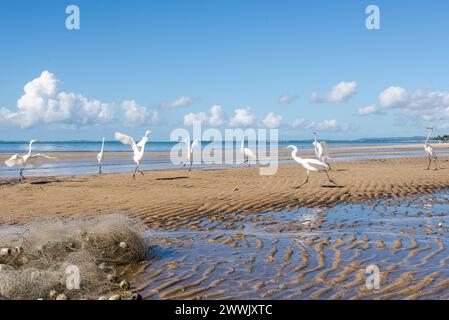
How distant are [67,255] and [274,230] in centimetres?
456

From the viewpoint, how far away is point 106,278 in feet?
21.2

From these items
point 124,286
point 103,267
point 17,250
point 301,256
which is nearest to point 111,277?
point 124,286

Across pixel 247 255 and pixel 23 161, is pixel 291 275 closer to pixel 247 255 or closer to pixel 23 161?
pixel 247 255

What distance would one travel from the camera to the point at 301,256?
25.6ft

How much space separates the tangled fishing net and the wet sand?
1.67 feet

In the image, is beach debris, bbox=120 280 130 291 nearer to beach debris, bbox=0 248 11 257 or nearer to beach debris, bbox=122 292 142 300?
beach debris, bbox=122 292 142 300

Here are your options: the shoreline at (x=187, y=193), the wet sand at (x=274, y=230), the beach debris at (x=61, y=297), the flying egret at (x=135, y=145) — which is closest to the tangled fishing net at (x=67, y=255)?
the beach debris at (x=61, y=297)

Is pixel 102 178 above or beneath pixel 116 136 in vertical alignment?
beneath

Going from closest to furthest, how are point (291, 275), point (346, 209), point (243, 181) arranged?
point (291, 275) → point (346, 209) → point (243, 181)

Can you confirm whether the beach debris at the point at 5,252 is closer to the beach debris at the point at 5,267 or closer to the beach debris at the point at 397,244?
the beach debris at the point at 5,267

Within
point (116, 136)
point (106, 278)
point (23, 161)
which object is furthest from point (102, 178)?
point (106, 278)

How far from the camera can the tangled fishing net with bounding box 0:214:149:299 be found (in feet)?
18.9

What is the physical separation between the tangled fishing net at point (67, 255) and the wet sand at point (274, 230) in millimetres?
509

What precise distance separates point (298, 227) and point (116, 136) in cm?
1282
